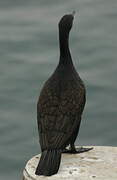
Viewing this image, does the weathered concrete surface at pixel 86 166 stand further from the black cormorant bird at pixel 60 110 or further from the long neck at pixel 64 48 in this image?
the long neck at pixel 64 48

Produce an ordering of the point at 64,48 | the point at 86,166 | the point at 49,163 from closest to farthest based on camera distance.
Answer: the point at 49,163 < the point at 86,166 < the point at 64,48

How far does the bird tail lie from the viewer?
30.8ft

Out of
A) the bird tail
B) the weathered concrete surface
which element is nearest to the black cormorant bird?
the bird tail

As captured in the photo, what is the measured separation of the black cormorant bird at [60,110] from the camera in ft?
31.8

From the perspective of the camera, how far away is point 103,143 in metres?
14.8

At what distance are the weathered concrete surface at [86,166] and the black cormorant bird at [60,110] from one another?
12cm

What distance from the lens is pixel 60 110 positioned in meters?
9.85

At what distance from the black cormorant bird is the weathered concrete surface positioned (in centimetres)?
12

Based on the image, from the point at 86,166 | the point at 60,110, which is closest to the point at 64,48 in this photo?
the point at 60,110

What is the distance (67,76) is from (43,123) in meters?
0.60

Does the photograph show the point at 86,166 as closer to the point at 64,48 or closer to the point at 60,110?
the point at 60,110

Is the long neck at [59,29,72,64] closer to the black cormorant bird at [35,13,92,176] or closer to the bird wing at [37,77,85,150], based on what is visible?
the black cormorant bird at [35,13,92,176]

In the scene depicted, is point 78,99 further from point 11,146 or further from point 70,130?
point 11,146

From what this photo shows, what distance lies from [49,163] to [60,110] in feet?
2.06
